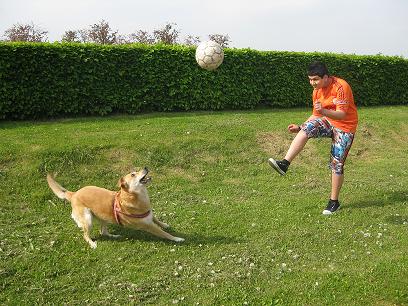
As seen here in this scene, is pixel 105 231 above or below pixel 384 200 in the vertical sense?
below

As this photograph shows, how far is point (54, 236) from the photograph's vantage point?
629 cm

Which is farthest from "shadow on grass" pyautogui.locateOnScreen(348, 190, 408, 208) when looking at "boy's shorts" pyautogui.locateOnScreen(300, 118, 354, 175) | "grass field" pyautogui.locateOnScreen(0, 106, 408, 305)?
"boy's shorts" pyautogui.locateOnScreen(300, 118, 354, 175)

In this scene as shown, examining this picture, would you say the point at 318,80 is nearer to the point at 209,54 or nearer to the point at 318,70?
the point at 318,70

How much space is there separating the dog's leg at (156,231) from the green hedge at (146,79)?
24.9ft

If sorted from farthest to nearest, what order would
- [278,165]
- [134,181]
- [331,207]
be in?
1. [331,207]
2. [278,165]
3. [134,181]

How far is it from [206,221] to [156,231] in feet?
3.56

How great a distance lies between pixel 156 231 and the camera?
237 inches

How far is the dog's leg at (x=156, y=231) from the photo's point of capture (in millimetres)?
5957

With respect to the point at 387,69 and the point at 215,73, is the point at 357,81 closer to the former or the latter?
the point at 387,69

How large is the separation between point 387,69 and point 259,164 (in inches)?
465

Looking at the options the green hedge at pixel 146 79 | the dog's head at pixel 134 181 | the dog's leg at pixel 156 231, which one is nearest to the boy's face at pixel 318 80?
→ the dog's head at pixel 134 181

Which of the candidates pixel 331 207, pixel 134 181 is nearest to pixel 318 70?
pixel 331 207

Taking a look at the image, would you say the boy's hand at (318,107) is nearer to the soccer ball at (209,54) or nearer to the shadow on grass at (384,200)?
the shadow on grass at (384,200)

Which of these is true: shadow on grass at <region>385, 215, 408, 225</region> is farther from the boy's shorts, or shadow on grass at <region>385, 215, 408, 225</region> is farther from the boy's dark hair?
the boy's dark hair
